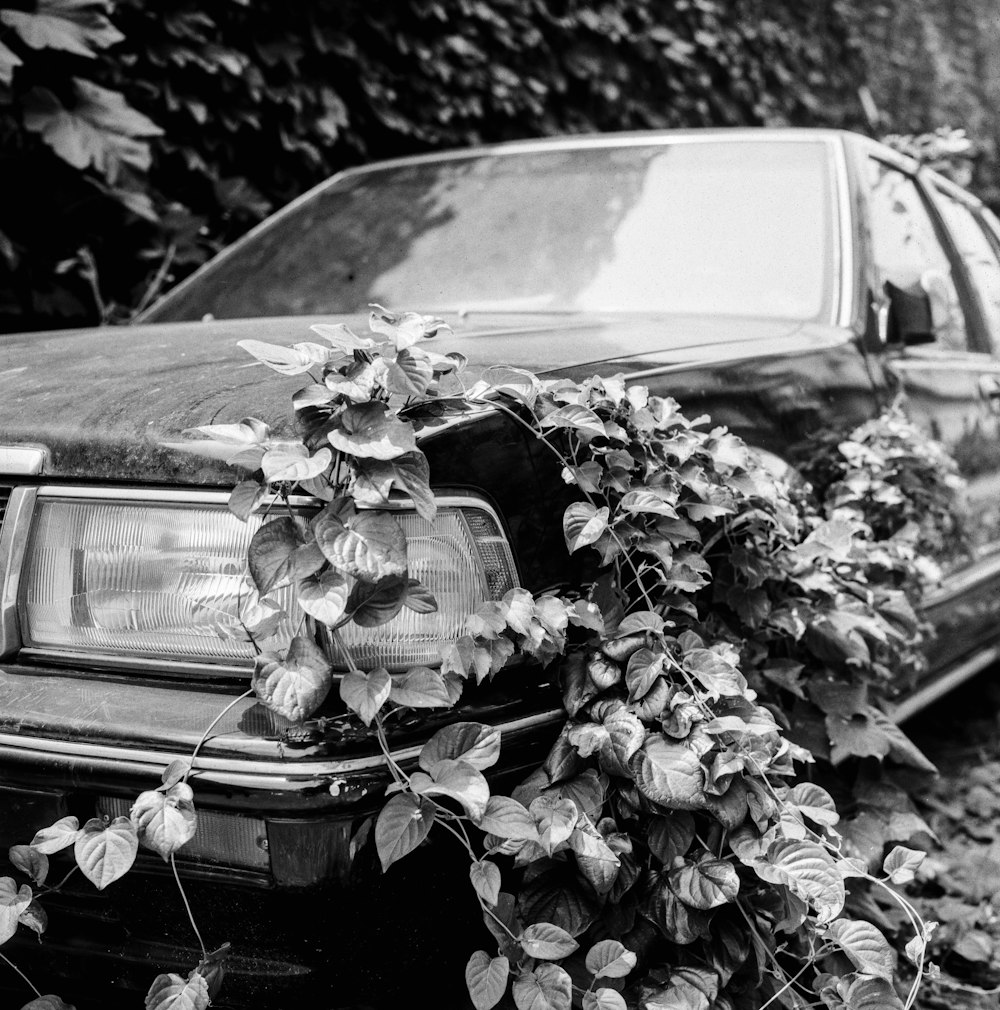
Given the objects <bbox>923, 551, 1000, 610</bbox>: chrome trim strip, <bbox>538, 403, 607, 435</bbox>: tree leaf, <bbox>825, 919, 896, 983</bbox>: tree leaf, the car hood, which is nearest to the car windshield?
the car hood

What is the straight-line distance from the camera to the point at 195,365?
178 cm

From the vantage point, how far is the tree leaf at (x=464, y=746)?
137 cm

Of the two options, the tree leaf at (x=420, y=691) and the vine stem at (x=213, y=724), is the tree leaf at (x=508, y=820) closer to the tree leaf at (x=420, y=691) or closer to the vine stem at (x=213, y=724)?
the tree leaf at (x=420, y=691)

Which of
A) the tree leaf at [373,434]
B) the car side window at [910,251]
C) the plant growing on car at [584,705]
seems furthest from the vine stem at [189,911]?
the car side window at [910,251]

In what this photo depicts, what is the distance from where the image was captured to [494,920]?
55.9 inches

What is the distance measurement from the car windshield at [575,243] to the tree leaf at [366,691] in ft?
4.23

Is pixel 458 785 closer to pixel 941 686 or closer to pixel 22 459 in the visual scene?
pixel 22 459

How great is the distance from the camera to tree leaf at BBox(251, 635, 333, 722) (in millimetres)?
1309

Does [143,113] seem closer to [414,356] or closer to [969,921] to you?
[414,356]

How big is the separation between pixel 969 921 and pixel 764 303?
4.26 feet

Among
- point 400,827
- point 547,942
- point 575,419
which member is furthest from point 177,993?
point 575,419

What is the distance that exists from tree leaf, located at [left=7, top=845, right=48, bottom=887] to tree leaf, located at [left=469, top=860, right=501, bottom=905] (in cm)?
50

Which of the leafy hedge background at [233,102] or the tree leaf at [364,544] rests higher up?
the tree leaf at [364,544]

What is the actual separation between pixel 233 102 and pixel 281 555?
3.40 m
